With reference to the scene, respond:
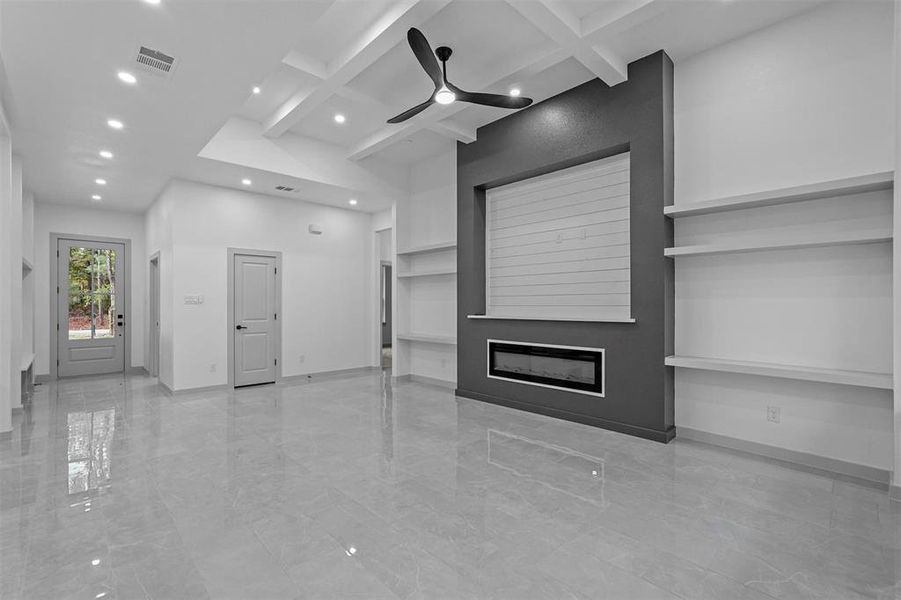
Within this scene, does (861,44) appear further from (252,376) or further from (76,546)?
(252,376)

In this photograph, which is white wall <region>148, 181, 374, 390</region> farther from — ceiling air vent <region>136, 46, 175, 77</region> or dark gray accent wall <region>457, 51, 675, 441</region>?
dark gray accent wall <region>457, 51, 675, 441</region>

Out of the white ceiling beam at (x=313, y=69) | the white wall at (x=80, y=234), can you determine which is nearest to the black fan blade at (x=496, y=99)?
the white ceiling beam at (x=313, y=69)

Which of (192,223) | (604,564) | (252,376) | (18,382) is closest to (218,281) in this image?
(192,223)

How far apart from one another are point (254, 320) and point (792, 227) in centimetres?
688

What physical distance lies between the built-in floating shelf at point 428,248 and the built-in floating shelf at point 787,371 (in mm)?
3366

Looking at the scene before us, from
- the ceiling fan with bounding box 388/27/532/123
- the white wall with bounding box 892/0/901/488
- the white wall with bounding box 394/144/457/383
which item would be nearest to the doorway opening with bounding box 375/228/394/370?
the white wall with bounding box 394/144/457/383

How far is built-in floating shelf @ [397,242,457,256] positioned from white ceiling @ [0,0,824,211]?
1474 mm

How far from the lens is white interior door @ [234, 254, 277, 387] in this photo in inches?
267

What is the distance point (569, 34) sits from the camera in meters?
3.56

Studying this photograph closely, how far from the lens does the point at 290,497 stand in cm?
295

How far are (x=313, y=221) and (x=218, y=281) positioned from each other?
6.15ft

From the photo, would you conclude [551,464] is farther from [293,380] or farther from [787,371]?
[293,380]

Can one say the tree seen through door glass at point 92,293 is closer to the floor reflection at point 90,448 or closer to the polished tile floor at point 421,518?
the floor reflection at point 90,448

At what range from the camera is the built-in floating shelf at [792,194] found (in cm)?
302
